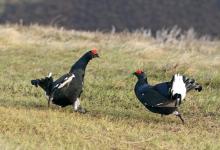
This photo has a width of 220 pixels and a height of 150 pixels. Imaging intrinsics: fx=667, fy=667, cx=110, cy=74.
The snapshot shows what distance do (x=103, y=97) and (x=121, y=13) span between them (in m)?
41.0

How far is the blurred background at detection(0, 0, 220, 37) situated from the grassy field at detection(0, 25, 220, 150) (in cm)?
2464

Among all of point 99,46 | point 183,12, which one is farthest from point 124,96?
point 183,12

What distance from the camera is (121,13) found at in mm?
55406

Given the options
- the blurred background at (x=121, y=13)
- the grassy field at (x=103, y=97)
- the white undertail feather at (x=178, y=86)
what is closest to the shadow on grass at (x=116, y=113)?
the grassy field at (x=103, y=97)

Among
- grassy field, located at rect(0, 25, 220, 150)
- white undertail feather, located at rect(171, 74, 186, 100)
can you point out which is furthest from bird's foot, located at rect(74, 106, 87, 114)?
white undertail feather, located at rect(171, 74, 186, 100)

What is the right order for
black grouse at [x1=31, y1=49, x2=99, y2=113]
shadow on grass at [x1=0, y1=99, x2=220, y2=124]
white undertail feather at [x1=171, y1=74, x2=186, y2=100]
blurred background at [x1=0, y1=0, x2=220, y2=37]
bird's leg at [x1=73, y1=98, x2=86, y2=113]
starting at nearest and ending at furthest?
white undertail feather at [x1=171, y1=74, x2=186, y2=100] < black grouse at [x1=31, y1=49, x2=99, y2=113] < shadow on grass at [x1=0, y1=99, x2=220, y2=124] < bird's leg at [x1=73, y1=98, x2=86, y2=113] < blurred background at [x1=0, y1=0, x2=220, y2=37]

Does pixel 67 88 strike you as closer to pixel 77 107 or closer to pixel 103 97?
pixel 77 107

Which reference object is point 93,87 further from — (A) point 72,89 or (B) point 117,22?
(B) point 117,22

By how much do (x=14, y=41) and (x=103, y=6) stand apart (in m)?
34.2

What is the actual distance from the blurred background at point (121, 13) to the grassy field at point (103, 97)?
80.8 ft

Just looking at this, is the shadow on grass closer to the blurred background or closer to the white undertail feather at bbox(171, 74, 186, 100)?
the white undertail feather at bbox(171, 74, 186, 100)

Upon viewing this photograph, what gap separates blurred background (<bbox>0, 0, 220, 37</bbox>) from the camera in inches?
2018

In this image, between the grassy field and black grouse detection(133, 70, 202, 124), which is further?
black grouse detection(133, 70, 202, 124)

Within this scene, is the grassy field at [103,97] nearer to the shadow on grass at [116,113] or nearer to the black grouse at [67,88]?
the shadow on grass at [116,113]
